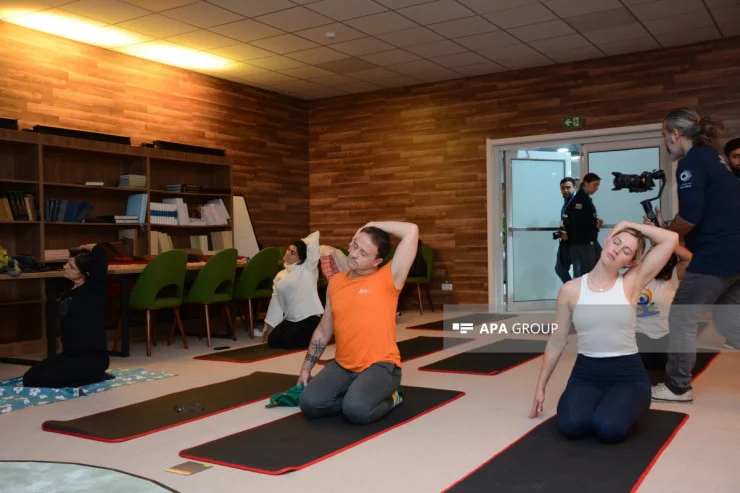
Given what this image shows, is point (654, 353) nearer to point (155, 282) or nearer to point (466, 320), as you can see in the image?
point (466, 320)

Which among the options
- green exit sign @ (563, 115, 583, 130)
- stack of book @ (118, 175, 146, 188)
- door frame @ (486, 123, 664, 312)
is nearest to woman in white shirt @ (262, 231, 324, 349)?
stack of book @ (118, 175, 146, 188)

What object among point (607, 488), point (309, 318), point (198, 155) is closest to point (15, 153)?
point (198, 155)

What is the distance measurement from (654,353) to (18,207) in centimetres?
511

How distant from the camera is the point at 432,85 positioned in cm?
899

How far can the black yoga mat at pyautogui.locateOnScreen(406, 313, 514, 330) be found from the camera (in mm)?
7328

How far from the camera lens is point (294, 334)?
19.0 feet

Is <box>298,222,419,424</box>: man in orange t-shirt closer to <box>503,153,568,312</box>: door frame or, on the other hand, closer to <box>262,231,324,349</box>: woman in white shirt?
<box>262,231,324,349</box>: woman in white shirt

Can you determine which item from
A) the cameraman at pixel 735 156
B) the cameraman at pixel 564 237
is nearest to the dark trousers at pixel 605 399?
the cameraman at pixel 735 156

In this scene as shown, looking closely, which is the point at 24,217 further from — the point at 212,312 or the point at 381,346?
the point at 381,346

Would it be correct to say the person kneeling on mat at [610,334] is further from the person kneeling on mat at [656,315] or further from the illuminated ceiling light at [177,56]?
the illuminated ceiling light at [177,56]

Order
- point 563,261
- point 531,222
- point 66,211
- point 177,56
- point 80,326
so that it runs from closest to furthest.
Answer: point 80,326 → point 66,211 → point 177,56 → point 563,261 → point 531,222

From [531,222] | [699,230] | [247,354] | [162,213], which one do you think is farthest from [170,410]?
[531,222]

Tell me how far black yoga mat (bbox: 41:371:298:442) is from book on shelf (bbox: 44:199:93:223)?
9.09ft

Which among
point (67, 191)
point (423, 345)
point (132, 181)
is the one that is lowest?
point (423, 345)
